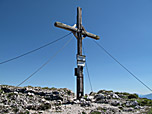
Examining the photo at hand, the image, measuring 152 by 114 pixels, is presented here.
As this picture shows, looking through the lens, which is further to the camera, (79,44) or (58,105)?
(79,44)

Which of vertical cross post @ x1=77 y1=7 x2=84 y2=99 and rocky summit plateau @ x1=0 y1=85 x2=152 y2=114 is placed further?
vertical cross post @ x1=77 y1=7 x2=84 y2=99

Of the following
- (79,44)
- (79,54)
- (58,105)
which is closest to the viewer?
(58,105)

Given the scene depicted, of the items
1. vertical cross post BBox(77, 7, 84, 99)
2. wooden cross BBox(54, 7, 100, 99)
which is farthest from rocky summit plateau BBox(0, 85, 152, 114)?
wooden cross BBox(54, 7, 100, 99)

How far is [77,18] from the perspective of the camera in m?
13.6

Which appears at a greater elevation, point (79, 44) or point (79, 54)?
point (79, 44)

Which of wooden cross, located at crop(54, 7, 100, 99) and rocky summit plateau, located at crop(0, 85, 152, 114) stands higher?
wooden cross, located at crop(54, 7, 100, 99)

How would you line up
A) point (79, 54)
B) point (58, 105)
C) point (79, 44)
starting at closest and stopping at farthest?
point (58, 105), point (79, 54), point (79, 44)

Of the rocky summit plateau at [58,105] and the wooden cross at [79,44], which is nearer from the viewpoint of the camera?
the rocky summit plateau at [58,105]

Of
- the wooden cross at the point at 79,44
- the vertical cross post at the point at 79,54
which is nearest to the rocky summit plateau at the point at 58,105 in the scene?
the vertical cross post at the point at 79,54

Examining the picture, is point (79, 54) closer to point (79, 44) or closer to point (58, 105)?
point (79, 44)

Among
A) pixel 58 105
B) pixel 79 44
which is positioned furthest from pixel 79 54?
pixel 58 105

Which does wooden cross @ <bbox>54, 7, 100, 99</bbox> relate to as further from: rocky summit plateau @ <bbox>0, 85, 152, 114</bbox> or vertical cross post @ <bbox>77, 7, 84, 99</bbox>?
rocky summit plateau @ <bbox>0, 85, 152, 114</bbox>

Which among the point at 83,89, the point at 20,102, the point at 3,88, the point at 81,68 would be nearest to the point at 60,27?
the point at 81,68

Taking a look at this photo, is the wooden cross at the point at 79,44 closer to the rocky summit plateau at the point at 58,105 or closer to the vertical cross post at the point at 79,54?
the vertical cross post at the point at 79,54
